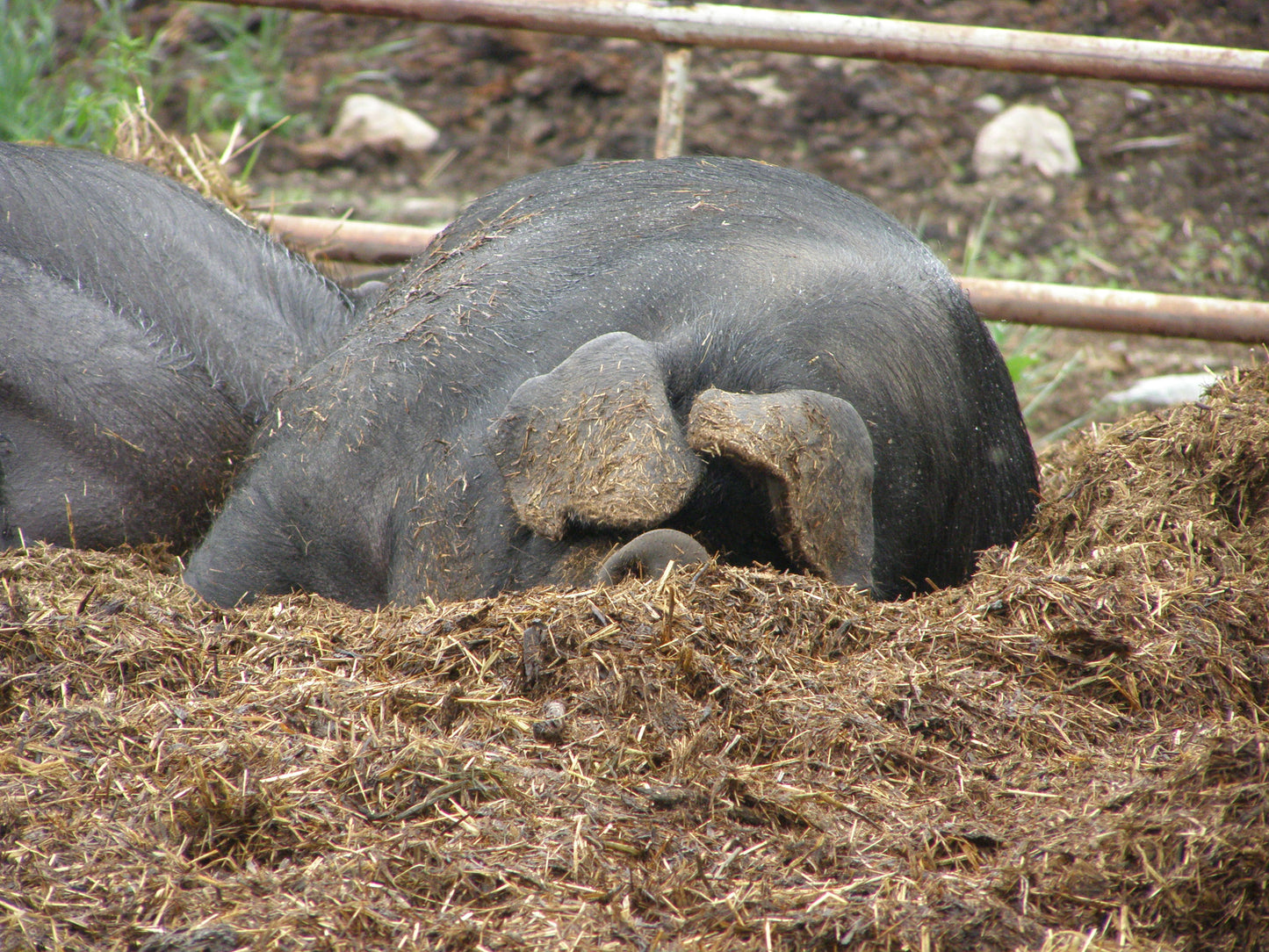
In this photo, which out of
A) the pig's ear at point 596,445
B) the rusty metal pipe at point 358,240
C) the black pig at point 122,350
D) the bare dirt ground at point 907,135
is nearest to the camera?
the pig's ear at point 596,445

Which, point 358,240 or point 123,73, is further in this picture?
point 123,73

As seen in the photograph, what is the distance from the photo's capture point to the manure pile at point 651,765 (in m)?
1.37

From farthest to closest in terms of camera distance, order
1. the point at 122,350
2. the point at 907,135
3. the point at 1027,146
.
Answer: the point at 907,135 < the point at 1027,146 < the point at 122,350

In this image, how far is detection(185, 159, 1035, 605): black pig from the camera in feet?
6.37

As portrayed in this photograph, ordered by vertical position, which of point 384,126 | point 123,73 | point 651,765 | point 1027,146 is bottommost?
point 651,765

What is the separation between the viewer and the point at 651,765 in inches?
64.0

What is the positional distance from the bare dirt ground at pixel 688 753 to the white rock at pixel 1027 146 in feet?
12.3

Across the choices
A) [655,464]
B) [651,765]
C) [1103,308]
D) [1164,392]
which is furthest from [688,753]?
[1164,392]

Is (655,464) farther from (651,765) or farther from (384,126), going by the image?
(384,126)

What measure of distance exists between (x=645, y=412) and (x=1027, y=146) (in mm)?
4981

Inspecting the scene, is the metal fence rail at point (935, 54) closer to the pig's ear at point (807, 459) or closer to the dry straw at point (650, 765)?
the dry straw at point (650, 765)

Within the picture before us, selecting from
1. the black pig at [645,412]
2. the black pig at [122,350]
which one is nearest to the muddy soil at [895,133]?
the black pig at [122,350]

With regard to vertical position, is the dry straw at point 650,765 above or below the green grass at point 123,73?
below

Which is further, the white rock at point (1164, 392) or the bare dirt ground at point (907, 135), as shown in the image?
the bare dirt ground at point (907, 135)
